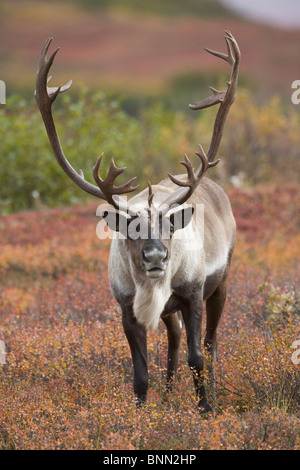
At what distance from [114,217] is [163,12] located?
45.7 metres

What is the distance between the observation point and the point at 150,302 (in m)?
4.56

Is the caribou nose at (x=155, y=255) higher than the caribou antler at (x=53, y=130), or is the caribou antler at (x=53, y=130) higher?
the caribou antler at (x=53, y=130)

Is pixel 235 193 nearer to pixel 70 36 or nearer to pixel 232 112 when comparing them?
pixel 232 112

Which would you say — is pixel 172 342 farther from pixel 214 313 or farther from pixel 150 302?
pixel 150 302

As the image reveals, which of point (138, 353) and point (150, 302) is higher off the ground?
point (150, 302)

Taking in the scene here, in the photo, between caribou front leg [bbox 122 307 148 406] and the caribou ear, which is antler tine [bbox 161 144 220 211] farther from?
caribou front leg [bbox 122 307 148 406]

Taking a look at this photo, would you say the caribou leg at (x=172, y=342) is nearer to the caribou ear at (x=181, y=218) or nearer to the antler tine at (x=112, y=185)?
the caribou ear at (x=181, y=218)

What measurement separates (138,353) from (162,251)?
0.92 m

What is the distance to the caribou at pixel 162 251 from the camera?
4.46m

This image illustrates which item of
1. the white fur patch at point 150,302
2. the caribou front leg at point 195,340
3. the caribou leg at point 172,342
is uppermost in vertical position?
the white fur patch at point 150,302

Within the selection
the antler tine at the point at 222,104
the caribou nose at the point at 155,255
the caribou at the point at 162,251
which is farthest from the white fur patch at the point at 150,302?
the antler tine at the point at 222,104

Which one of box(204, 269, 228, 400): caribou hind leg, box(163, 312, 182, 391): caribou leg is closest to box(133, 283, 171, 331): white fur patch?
box(163, 312, 182, 391): caribou leg

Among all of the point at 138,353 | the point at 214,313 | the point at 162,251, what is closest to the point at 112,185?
the point at 162,251

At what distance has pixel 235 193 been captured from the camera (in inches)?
471
